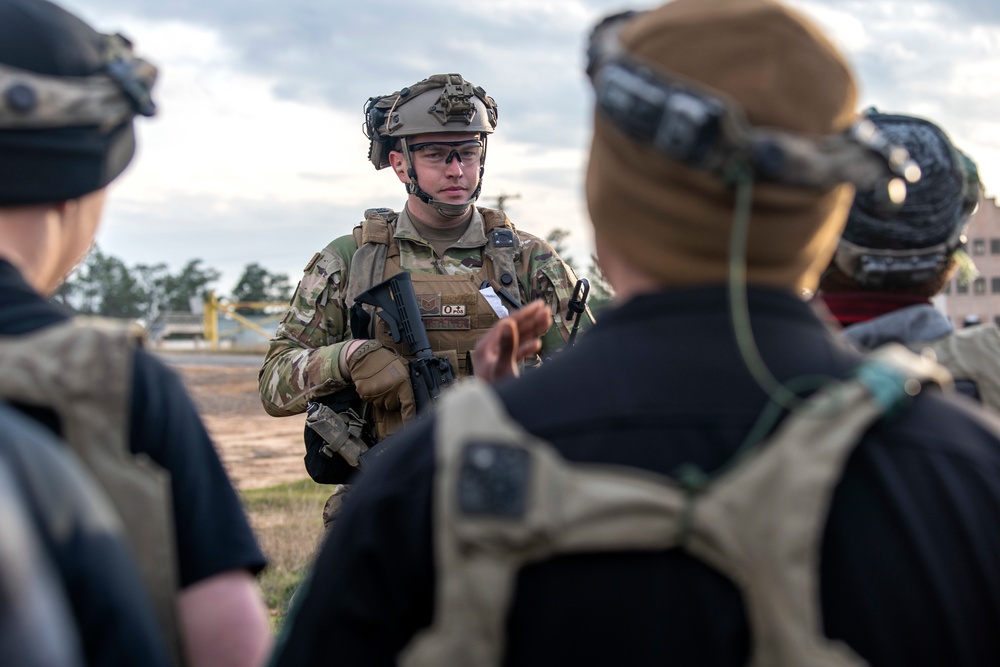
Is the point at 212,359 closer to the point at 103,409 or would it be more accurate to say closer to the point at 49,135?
the point at 49,135

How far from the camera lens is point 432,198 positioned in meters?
4.64

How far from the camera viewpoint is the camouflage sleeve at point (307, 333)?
448 cm

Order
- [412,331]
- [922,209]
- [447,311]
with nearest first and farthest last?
[922,209]
[412,331]
[447,311]

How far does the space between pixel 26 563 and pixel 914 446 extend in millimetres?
1100

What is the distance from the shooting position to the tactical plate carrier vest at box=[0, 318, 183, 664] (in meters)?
1.52

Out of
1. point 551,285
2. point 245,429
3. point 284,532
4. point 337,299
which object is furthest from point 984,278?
point 337,299

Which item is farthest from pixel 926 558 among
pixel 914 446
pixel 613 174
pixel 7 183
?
pixel 7 183

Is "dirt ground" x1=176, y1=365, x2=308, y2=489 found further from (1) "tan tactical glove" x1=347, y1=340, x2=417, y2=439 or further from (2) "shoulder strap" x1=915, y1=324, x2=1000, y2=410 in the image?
(2) "shoulder strap" x1=915, y1=324, x2=1000, y2=410

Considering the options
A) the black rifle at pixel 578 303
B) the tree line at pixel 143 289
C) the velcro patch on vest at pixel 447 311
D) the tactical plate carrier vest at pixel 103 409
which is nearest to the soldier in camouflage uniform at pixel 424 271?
the velcro patch on vest at pixel 447 311

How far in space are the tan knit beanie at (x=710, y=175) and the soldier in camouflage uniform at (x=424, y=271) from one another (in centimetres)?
297

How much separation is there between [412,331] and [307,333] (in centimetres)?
52

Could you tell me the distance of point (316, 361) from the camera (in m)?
4.45

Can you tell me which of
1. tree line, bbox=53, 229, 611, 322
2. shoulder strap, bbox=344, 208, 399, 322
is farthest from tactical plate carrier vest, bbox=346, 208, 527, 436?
tree line, bbox=53, 229, 611, 322

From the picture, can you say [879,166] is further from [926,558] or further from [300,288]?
[300,288]
